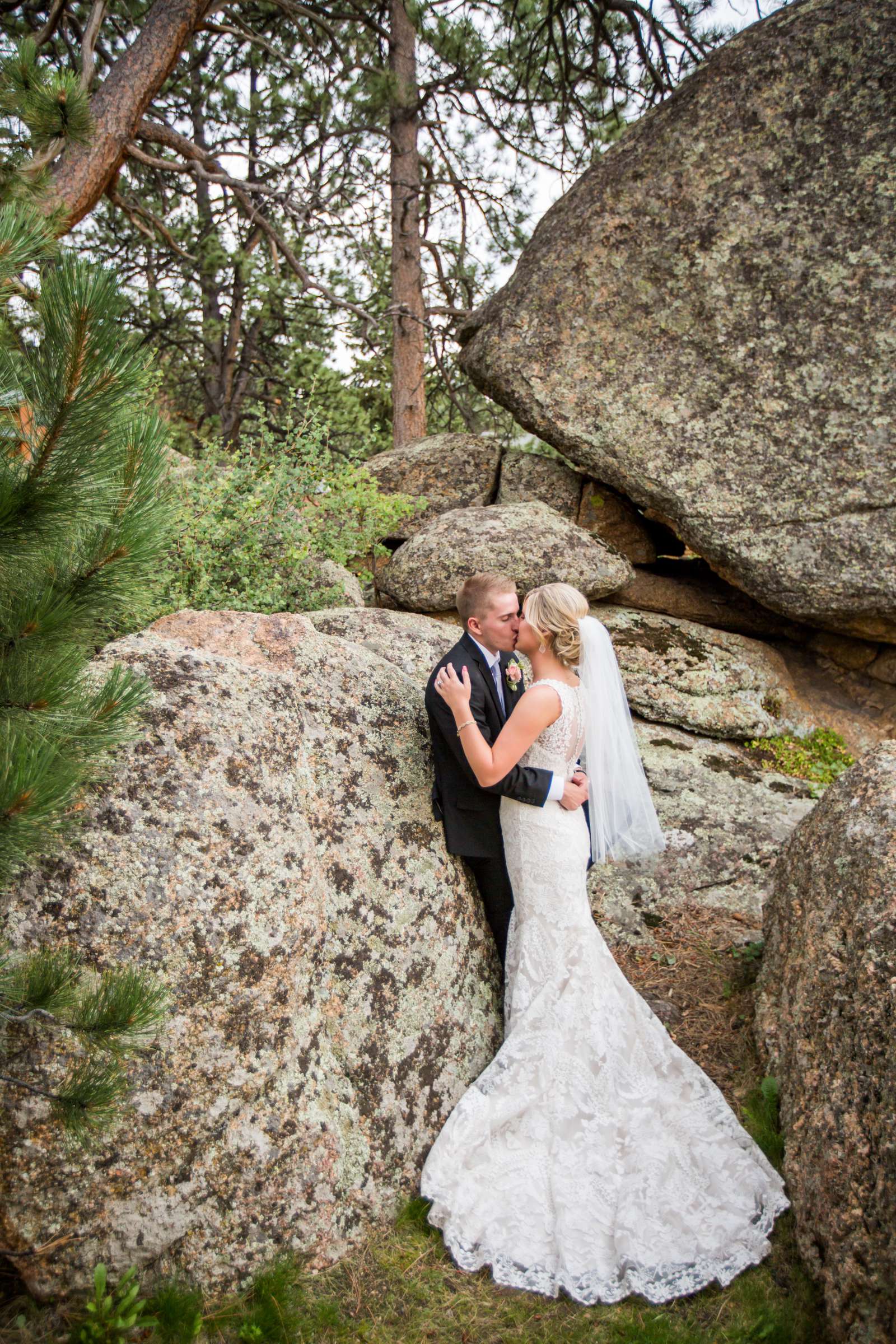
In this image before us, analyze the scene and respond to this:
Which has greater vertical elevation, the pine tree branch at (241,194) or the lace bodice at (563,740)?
the pine tree branch at (241,194)

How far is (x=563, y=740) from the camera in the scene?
15.0ft

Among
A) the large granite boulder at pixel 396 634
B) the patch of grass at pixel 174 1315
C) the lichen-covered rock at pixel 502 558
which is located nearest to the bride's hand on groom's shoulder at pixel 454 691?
the large granite boulder at pixel 396 634

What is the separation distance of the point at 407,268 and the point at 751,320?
5.59 m

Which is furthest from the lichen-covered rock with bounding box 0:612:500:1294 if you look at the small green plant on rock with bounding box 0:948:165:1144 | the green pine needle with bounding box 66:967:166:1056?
the green pine needle with bounding box 66:967:166:1056

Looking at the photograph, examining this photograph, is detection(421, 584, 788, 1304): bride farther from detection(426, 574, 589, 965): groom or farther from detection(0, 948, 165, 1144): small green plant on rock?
detection(0, 948, 165, 1144): small green plant on rock

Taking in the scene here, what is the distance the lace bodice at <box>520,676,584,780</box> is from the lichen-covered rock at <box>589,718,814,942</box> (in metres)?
1.65

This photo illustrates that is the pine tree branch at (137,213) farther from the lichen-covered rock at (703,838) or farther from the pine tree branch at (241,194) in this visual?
the lichen-covered rock at (703,838)

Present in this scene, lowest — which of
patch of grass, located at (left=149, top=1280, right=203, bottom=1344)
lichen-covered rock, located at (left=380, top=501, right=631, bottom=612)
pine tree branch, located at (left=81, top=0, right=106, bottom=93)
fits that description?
patch of grass, located at (left=149, top=1280, right=203, bottom=1344)

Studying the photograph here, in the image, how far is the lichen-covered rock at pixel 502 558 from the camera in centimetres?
803

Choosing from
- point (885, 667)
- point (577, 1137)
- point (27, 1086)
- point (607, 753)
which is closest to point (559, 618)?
point (607, 753)

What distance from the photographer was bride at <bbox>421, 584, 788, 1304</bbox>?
11.8ft

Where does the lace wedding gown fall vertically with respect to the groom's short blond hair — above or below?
below

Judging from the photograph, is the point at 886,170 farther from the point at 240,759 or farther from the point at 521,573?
the point at 240,759

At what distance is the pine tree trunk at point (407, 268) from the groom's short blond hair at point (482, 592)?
285 inches
